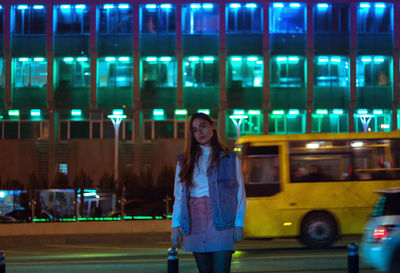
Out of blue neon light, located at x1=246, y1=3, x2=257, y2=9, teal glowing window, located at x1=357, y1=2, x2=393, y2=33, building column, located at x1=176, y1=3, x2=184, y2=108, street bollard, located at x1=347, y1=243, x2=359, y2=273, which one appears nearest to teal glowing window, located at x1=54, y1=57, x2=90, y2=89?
building column, located at x1=176, y1=3, x2=184, y2=108

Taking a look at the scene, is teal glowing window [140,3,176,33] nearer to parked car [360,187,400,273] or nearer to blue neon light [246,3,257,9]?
blue neon light [246,3,257,9]

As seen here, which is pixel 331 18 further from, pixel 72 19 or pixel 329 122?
pixel 72 19

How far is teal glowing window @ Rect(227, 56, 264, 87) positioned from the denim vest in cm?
4193

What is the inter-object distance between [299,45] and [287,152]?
97.1ft

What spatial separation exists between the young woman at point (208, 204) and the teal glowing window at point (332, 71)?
42.6 metres

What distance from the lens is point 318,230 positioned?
1734cm

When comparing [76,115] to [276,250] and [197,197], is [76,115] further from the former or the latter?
[197,197]

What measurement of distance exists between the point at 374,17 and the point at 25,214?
3074 centimetres

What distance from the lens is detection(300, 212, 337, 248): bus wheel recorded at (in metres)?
17.3

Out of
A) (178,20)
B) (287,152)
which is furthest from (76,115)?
(287,152)

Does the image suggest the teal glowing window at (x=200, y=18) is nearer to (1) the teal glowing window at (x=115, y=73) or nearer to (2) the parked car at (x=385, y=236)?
(1) the teal glowing window at (x=115, y=73)

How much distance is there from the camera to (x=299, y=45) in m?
46.2

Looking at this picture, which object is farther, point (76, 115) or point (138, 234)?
point (76, 115)

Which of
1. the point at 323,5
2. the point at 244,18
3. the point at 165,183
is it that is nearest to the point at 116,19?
the point at 244,18
